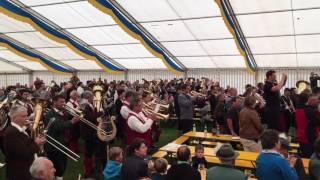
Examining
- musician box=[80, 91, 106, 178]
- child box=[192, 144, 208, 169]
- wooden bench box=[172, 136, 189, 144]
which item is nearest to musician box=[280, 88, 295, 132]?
wooden bench box=[172, 136, 189, 144]

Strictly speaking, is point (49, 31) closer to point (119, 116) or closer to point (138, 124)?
point (119, 116)

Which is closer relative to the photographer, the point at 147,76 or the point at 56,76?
the point at 147,76

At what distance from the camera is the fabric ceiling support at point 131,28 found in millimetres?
11298

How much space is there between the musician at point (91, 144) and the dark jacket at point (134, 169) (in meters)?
2.56

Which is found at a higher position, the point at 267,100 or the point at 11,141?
the point at 267,100

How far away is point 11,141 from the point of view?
4074 mm

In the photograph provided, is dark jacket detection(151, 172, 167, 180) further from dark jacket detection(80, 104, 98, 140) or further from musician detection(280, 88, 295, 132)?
musician detection(280, 88, 295, 132)

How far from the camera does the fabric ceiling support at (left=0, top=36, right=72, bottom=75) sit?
16.7m

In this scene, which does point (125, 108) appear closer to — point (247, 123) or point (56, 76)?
point (247, 123)

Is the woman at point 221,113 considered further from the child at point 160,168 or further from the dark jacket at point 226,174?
the dark jacket at point 226,174

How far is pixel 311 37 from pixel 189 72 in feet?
25.5

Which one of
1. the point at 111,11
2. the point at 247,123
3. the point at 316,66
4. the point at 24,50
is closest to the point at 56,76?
the point at 24,50

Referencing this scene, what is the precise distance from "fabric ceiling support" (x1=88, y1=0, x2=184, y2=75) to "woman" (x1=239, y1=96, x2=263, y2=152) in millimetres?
6824

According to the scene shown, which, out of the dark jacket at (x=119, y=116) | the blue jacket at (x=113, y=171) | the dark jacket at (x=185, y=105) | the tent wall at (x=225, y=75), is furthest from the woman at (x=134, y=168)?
the tent wall at (x=225, y=75)
